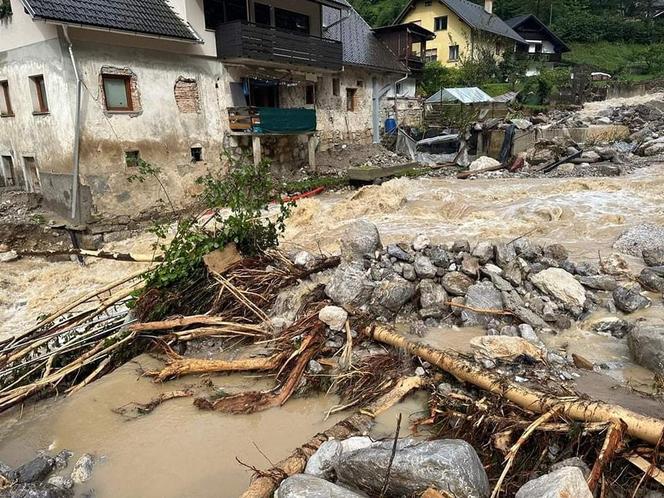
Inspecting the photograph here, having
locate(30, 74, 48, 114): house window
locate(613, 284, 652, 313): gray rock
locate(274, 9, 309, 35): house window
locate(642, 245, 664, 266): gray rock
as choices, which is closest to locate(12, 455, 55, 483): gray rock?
locate(613, 284, 652, 313): gray rock

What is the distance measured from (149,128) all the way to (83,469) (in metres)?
12.6

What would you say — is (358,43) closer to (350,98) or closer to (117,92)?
(350,98)

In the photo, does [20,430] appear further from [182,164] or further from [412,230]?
[182,164]

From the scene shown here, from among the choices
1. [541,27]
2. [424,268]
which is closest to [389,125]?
[424,268]

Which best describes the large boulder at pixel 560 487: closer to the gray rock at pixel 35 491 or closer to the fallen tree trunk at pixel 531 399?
the fallen tree trunk at pixel 531 399

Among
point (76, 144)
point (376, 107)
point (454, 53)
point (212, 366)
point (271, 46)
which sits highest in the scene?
point (454, 53)

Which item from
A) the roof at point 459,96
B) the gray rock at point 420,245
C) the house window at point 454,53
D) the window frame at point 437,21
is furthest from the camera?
the window frame at point 437,21

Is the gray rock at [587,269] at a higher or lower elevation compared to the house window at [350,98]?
lower

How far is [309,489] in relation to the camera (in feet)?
9.56

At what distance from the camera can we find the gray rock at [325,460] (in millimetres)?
3361

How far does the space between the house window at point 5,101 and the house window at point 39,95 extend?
1.59 metres

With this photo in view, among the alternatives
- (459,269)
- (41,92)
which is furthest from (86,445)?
(41,92)

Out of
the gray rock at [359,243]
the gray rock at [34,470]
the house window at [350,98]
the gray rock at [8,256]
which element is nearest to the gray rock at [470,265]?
the gray rock at [359,243]

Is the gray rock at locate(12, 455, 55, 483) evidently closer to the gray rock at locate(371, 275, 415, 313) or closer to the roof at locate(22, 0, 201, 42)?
the gray rock at locate(371, 275, 415, 313)
